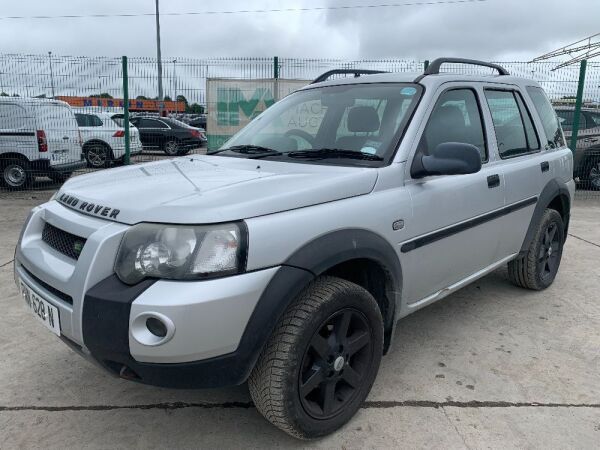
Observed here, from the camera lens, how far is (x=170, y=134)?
47.0ft

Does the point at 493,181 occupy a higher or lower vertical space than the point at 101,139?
higher

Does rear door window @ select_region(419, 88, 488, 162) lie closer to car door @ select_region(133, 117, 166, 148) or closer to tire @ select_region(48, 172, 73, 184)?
tire @ select_region(48, 172, 73, 184)

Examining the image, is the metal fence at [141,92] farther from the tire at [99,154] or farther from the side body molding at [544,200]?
the side body molding at [544,200]

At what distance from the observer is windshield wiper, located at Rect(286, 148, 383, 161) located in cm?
277

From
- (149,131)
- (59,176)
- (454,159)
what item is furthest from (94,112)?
(454,159)

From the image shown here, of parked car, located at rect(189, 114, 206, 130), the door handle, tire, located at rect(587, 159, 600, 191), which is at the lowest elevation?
tire, located at rect(587, 159, 600, 191)

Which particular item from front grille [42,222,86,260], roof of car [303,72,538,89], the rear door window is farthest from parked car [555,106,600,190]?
front grille [42,222,86,260]

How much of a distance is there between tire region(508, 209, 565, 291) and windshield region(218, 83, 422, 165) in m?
1.87

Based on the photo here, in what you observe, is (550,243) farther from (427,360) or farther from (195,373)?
(195,373)

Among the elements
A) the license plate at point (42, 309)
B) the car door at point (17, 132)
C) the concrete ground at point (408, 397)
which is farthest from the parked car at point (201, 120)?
the license plate at point (42, 309)

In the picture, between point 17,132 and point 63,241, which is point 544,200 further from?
point 17,132

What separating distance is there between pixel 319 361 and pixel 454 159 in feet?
4.05

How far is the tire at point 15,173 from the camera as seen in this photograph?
9.77 meters

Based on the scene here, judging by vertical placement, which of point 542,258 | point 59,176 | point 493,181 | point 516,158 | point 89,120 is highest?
point 89,120
